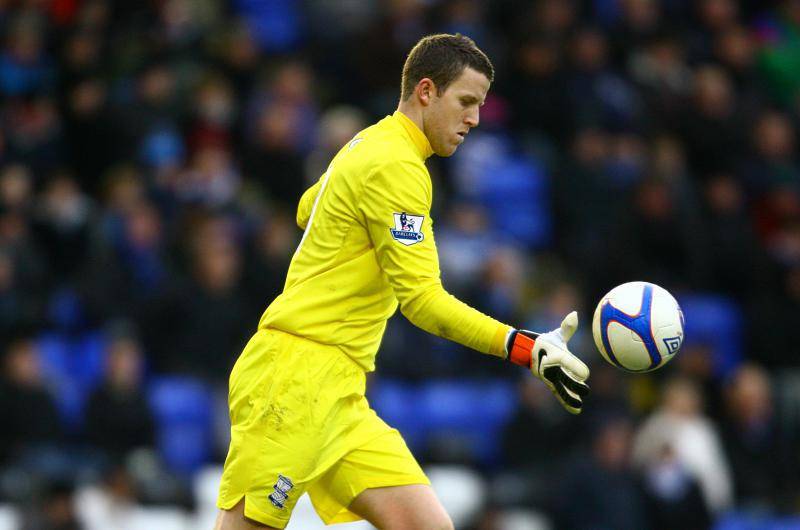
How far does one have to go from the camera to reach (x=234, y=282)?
11875mm

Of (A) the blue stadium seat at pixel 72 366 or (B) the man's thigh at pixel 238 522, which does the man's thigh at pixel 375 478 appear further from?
(A) the blue stadium seat at pixel 72 366

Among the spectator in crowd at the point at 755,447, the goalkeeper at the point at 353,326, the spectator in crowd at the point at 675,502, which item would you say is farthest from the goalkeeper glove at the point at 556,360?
the spectator in crowd at the point at 755,447

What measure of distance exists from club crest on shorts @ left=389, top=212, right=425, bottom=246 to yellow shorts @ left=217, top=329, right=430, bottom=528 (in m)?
0.62

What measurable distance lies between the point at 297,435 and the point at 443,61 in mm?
1722

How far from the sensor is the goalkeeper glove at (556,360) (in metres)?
5.66

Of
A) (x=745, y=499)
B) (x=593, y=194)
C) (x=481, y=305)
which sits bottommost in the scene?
(x=745, y=499)

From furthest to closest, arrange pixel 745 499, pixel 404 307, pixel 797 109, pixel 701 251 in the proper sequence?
pixel 797 109 < pixel 701 251 < pixel 745 499 < pixel 404 307

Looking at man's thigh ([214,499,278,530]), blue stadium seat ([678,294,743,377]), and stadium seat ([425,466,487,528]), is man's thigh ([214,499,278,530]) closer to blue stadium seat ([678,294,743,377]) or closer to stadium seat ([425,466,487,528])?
stadium seat ([425,466,487,528])

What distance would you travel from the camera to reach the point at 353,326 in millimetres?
6180

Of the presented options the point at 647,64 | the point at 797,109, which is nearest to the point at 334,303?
the point at 647,64

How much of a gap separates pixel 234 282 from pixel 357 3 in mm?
4261

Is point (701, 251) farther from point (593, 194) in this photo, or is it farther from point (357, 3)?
point (357, 3)

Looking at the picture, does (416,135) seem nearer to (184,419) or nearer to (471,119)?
(471,119)

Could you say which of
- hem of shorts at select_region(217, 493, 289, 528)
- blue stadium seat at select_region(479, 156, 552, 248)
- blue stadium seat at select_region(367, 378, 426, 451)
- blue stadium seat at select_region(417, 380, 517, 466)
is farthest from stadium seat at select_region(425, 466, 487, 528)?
hem of shorts at select_region(217, 493, 289, 528)
